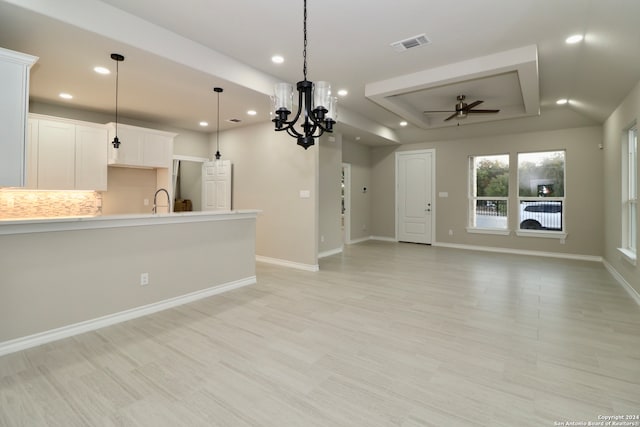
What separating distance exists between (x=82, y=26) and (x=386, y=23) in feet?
8.87

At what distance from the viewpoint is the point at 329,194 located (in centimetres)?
669

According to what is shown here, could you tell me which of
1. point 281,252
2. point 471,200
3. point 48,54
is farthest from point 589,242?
point 48,54

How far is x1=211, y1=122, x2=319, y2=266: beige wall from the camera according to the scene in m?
5.38

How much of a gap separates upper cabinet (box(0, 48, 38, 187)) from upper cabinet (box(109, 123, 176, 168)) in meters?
2.76

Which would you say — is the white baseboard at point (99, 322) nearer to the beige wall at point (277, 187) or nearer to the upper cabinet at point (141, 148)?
the beige wall at point (277, 187)

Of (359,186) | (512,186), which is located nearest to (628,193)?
(512,186)

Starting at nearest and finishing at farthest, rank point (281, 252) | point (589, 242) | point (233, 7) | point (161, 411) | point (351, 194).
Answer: point (161, 411), point (233, 7), point (281, 252), point (589, 242), point (351, 194)

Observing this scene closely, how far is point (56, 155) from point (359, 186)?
628 cm

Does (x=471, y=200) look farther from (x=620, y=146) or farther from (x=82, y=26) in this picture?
(x=82, y=26)

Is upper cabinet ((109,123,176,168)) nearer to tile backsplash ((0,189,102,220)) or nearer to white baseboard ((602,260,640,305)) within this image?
tile backsplash ((0,189,102,220))

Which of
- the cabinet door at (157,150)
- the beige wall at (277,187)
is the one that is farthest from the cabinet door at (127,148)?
the beige wall at (277,187)

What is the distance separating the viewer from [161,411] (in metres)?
1.84

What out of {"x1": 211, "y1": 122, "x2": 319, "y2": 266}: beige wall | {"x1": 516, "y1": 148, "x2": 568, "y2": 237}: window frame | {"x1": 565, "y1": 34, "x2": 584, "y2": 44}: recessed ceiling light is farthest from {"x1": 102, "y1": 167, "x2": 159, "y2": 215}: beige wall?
{"x1": 516, "y1": 148, "x2": 568, "y2": 237}: window frame

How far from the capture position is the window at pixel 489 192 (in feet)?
23.7
